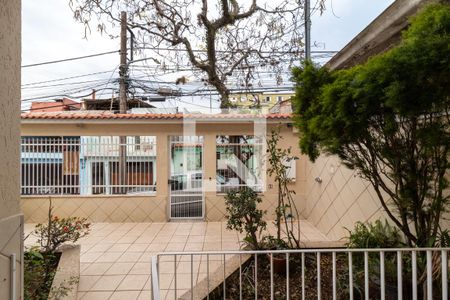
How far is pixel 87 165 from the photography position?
7.04 m

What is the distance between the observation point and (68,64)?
9.55 meters

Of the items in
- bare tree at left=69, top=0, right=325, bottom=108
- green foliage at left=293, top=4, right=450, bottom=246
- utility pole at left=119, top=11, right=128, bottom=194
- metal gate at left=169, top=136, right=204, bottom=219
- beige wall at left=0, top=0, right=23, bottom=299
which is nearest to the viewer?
beige wall at left=0, top=0, right=23, bottom=299

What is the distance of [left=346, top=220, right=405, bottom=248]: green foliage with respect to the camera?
134 inches

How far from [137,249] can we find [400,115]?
431 cm

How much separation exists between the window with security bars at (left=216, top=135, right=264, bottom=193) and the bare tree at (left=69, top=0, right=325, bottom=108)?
56.3 inches

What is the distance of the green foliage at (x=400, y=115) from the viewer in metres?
1.90

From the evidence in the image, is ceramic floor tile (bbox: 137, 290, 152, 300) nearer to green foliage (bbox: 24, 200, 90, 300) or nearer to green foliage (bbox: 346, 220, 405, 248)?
green foliage (bbox: 24, 200, 90, 300)

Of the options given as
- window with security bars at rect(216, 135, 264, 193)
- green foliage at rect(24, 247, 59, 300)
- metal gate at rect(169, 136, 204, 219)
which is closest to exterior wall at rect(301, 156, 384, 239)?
window with security bars at rect(216, 135, 264, 193)

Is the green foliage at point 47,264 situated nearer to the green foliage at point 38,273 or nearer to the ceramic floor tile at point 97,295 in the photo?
the green foliage at point 38,273

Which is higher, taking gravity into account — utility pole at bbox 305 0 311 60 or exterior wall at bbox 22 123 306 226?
utility pole at bbox 305 0 311 60

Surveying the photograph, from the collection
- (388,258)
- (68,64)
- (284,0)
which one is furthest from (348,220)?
(68,64)

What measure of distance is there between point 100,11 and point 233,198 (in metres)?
3.47

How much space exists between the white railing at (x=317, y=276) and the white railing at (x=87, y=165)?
10.7ft

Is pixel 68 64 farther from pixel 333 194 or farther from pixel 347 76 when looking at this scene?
pixel 347 76
